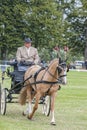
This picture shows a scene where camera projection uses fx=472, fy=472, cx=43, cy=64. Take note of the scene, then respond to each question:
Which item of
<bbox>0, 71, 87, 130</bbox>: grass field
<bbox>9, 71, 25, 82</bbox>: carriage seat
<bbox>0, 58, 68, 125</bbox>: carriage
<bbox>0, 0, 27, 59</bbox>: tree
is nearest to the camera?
<bbox>0, 71, 87, 130</bbox>: grass field

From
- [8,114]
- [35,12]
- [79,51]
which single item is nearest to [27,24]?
[35,12]

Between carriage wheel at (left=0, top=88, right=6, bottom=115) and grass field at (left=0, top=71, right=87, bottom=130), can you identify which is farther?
carriage wheel at (left=0, top=88, right=6, bottom=115)

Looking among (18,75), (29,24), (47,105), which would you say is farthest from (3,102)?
(29,24)

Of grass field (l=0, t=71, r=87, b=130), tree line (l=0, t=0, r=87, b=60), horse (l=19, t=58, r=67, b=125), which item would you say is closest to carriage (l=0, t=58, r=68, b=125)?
horse (l=19, t=58, r=67, b=125)

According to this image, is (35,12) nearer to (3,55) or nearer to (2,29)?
(2,29)

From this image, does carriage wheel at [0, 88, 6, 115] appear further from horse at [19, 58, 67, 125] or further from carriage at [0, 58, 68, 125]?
horse at [19, 58, 67, 125]

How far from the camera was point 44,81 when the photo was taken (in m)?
11.7

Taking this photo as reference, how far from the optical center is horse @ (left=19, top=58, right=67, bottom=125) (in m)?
11.3

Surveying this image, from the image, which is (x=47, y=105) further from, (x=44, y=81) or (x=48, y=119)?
(x=44, y=81)

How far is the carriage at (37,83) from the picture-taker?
1150 centimetres

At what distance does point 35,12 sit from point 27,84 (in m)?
45.9

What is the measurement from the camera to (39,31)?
5803 centimetres

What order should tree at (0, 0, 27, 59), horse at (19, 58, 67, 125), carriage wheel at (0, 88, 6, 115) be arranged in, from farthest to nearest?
tree at (0, 0, 27, 59)
carriage wheel at (0, 88, 6, 115)
horse at (19, 58, 67, 125)

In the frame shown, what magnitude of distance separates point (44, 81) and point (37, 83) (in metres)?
0.29
